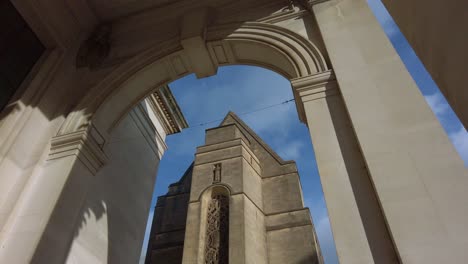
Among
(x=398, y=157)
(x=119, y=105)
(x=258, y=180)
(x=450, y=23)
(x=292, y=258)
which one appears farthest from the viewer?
(x=258, y=180)

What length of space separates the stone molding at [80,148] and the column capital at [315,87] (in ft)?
7.36

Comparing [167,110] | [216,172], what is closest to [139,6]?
[167,110]

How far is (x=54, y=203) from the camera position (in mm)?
2908

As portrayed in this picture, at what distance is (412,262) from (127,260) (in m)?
3.60

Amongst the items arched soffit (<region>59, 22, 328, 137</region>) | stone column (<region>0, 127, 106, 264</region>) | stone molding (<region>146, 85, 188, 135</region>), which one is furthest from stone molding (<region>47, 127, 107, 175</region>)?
stone molding (<region>146, 85, 188, 135</region>)

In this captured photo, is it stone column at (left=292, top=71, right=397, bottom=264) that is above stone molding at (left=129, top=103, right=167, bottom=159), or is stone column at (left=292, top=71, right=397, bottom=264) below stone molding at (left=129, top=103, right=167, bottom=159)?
below

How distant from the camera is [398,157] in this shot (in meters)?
2.00

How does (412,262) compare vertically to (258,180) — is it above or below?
below

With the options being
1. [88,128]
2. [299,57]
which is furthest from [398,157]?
[88,128]

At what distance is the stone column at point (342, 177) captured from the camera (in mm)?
1839

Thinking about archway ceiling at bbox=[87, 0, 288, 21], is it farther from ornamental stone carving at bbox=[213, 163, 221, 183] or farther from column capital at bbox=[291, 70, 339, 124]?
ornamental stone carving at bbox=[213, 163, 221, 183]

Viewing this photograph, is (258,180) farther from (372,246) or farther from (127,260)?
(372,246)

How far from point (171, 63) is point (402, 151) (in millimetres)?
2979

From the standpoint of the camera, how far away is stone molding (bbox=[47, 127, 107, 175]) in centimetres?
331
